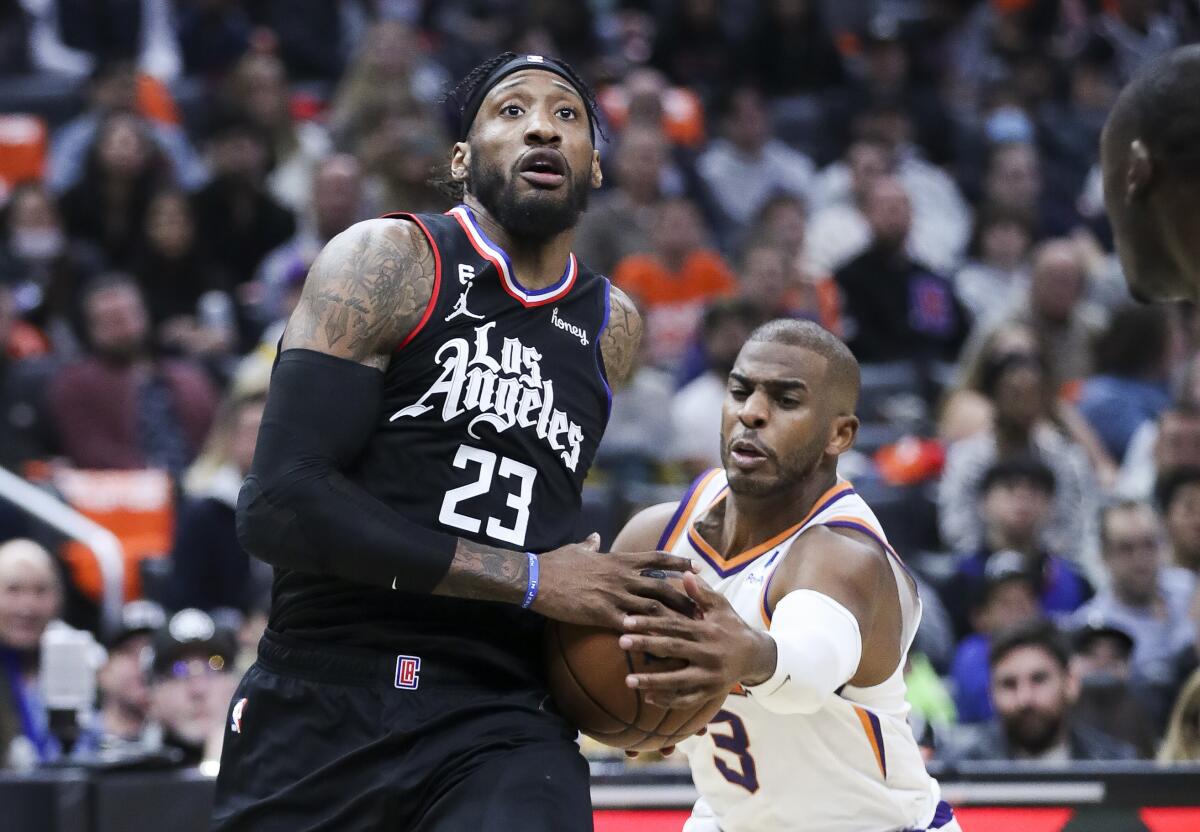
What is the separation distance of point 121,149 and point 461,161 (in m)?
6.53

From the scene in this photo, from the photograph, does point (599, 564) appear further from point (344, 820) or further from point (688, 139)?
point (688, 139)

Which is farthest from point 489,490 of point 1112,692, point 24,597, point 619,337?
point 24,597

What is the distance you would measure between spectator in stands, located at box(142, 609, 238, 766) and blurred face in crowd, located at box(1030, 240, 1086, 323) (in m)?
5.05

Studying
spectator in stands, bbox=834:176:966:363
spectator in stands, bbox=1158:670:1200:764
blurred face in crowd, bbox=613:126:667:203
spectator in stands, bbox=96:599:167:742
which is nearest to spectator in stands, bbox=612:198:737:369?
blurred face in crowd, bbox=613:126:667:203

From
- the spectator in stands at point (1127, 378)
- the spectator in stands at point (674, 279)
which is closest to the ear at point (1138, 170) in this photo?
the spectator in stands at point (1127, 378)

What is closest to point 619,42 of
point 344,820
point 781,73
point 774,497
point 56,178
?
point 781,73

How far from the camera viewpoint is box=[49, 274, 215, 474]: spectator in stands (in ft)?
28.2

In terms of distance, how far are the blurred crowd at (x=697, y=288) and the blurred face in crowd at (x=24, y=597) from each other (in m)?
0.01

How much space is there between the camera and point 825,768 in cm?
412

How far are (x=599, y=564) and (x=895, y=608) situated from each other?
823 millimetres

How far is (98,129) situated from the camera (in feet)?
34.0

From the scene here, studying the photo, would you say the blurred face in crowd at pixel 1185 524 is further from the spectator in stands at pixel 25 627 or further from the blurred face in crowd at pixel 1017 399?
the spectator in stands at pixel 25 627

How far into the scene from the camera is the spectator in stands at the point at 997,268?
10781mm

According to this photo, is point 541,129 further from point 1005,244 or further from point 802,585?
point 1005,244
